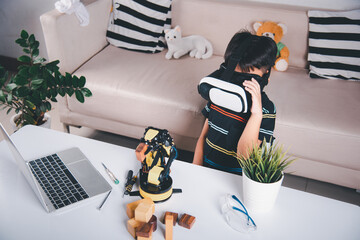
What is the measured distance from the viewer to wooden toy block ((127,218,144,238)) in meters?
0.83

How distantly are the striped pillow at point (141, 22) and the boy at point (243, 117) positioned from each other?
3.43ft

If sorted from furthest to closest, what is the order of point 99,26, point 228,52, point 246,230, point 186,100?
point 99,26
point 186,100
point 228,52
point 246,230

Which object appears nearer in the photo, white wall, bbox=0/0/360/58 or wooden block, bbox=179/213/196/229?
wooden block, bbox=179/213/196/229

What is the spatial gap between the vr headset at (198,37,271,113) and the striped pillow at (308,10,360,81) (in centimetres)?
100

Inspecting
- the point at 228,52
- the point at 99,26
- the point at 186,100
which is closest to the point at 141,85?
the point at 186,100

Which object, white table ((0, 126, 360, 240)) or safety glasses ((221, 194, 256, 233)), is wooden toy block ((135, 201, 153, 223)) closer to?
white table ((0, 126, 360, 240))

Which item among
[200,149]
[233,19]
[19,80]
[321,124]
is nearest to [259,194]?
[200,149]

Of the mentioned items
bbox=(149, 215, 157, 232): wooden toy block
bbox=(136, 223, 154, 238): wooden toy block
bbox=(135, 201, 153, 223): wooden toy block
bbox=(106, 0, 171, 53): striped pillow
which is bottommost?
bbox=(149, 215, 157, 232): wooden toy block

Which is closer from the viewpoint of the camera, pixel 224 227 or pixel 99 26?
pixel 224 227

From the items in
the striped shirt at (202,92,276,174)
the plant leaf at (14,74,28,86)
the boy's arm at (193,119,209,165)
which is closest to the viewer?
the striped shirt at (202,92,276,174)

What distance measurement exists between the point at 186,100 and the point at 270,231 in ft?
3.16

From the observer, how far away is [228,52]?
1137mm

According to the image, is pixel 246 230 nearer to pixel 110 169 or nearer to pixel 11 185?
pixel 110 169

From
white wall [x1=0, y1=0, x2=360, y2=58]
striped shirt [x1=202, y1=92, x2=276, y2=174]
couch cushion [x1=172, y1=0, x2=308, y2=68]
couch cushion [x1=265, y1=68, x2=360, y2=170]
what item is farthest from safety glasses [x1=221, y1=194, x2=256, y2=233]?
white wall [x1=0, y1=0, x2=360, y2=58]
